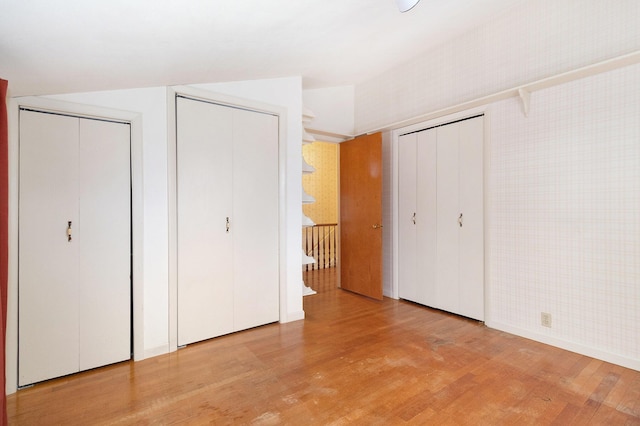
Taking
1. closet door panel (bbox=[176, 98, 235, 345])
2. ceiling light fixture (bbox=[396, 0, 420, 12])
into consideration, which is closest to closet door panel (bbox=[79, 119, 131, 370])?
closet door panel (bbox=[176, 98, 235, 345])

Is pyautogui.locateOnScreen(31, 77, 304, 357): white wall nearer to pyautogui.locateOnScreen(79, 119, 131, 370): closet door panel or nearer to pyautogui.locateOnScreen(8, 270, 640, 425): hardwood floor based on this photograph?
pyautogui.locateOnScreen(79, 119, 131, 370): closet door panel

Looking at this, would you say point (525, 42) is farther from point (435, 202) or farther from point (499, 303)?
point (499, 303)

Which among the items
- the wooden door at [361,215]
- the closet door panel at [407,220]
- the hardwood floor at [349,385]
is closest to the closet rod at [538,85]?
the closet door panel at [407,220]

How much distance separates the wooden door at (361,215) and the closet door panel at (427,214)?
503mm

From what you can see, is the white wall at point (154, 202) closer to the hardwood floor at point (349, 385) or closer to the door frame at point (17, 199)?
the door frame at point (17, 199)

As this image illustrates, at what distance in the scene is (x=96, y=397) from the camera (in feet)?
6.66

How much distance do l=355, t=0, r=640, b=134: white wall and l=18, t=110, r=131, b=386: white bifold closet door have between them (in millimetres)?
3167

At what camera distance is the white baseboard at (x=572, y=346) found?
2342mm

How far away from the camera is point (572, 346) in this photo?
8.57 feet

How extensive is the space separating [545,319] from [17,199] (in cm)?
424

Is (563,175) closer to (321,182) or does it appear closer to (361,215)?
(361,215)

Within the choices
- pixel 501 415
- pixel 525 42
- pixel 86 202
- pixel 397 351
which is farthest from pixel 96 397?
pixel 525 42

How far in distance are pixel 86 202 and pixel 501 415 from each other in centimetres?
312

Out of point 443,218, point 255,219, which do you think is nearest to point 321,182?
point 443,218
